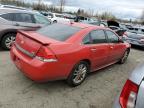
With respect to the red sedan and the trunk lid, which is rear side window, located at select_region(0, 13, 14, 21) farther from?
the trunk lid

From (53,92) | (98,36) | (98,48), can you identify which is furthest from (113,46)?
(53,92)

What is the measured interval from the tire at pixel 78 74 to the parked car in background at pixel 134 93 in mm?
2034

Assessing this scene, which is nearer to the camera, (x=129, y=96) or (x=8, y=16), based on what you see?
(x=129, y=96)

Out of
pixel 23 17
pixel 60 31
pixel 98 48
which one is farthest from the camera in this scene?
pixel 23 17

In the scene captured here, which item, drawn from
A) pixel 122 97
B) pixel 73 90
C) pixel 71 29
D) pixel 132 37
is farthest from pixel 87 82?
pixel 132 37

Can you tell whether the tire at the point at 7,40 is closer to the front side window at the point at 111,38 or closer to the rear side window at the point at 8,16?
the rear side window at the point at 8,16

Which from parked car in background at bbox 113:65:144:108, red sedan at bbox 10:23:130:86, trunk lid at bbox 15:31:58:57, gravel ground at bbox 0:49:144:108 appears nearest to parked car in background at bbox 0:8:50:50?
gravel ground at bbox 0:49:144:108

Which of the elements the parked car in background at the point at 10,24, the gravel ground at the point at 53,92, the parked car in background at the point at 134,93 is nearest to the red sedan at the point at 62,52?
the gravel ground at the point at 53,92

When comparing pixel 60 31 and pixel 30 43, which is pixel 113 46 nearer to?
pixel 60 31

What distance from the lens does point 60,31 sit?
14.9 feet

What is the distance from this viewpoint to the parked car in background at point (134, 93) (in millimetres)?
1865

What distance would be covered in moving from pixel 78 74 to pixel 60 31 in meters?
1.18

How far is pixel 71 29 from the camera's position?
15.1 ft

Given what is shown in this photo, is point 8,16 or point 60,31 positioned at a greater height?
point 8,16
